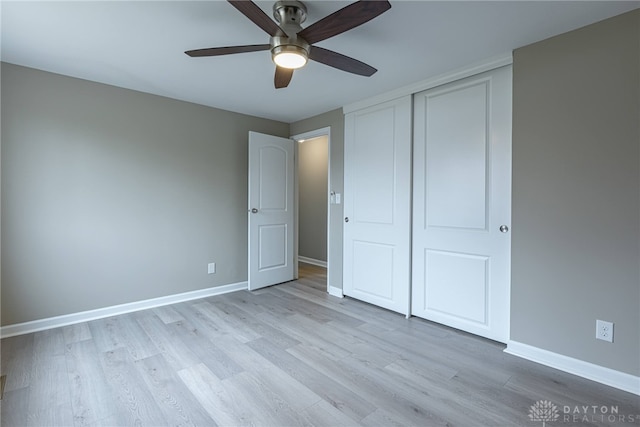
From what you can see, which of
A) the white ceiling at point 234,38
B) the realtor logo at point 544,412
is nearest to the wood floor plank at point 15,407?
the white ceiling at point 234,38

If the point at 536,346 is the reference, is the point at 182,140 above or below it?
above

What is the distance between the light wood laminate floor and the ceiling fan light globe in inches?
79.4

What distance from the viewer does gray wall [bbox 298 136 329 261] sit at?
220 inches

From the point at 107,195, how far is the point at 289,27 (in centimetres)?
246

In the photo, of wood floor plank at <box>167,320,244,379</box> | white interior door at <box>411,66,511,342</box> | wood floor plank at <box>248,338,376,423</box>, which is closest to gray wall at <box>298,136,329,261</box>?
white interior door at <box>411,66,511,342</box>

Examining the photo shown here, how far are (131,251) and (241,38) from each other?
7.82 feet

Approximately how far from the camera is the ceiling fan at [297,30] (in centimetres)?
148

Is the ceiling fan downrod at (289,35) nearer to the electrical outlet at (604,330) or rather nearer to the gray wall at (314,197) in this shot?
the electrical outlet at (604,330)

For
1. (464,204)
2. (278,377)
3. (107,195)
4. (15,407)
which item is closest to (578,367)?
(464,204)

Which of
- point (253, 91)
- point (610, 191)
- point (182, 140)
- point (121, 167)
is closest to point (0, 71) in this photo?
point (121, 167)

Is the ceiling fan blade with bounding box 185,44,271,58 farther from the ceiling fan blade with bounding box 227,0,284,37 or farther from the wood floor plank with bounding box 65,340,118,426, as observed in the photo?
the wood floor plank with bounding box 65,340,118,426

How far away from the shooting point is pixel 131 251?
10.4 feet

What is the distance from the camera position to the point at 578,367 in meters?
Result: 2.03

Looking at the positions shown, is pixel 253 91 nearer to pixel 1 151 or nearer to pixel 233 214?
pixel 233 214
